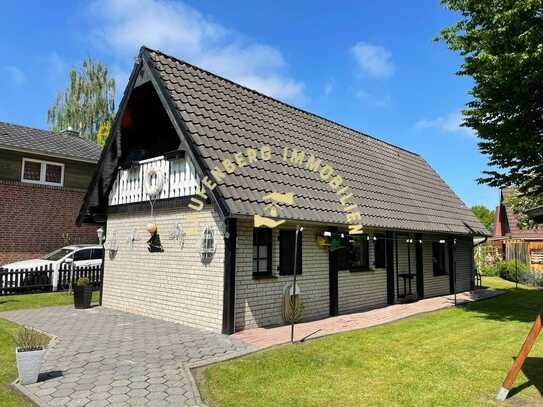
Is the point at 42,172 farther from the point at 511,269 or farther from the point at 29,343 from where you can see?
the point at 511,269

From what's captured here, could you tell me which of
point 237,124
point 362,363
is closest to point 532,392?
point 362,363

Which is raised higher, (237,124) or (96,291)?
(237,124)

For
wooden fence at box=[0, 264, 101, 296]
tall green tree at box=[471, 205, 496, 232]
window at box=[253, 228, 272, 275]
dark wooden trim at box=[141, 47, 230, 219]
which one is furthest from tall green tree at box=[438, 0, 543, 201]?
tall green tree at box=[471, 205, 496, 232]

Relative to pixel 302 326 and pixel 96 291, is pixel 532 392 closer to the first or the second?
pixel 302 326

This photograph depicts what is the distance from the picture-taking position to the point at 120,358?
6801 millimetres

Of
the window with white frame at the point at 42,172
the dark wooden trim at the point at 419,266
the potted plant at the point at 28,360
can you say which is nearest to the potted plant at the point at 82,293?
the potted plant at the point at 28,360

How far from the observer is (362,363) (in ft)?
22.1

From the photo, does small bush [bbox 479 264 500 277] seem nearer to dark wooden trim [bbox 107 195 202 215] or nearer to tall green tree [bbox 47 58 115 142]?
dark wooden trim [bbox 107 195 202 215]

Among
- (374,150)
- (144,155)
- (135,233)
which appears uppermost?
(374,150)

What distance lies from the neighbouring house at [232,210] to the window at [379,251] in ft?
0.11

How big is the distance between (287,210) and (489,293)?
1219cm

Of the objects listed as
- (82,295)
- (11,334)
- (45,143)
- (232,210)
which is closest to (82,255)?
(82,295)

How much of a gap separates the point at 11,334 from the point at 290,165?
7.50 metres

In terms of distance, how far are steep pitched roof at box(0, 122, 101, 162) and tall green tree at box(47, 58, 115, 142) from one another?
45.5 feet
